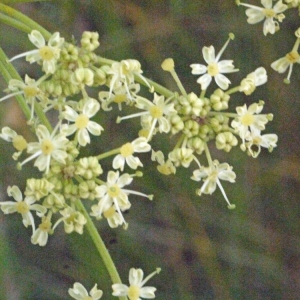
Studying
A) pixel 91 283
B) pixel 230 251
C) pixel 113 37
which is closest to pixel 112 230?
pixel 91 283

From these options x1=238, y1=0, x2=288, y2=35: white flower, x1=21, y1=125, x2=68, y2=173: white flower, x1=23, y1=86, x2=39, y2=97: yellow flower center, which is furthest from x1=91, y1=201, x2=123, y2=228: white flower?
x1=238, y1=0, x2=288, y2=35: white flower

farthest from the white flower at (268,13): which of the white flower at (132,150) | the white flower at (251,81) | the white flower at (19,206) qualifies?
the white flower at (19,206)

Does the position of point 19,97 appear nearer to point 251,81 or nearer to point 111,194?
point 111,194

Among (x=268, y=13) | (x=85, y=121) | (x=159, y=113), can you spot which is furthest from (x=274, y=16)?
(x=85, y=121)

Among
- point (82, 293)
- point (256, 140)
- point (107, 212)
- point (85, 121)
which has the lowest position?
point (82, 293)

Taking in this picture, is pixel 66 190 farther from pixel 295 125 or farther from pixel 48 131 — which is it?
pixel 295 125
